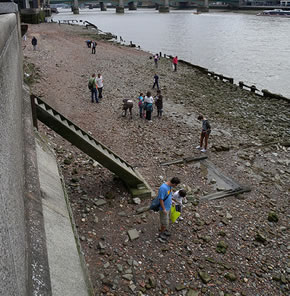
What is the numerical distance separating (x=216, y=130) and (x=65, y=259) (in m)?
13.0

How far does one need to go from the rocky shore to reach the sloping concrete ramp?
1.66 feet

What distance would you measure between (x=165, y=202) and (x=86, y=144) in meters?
2.86

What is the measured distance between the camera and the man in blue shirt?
7.32 m

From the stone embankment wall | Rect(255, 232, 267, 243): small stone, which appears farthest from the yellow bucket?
the stone embankment wall

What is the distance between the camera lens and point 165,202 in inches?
302

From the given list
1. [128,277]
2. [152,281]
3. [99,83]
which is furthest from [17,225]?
[99,83]

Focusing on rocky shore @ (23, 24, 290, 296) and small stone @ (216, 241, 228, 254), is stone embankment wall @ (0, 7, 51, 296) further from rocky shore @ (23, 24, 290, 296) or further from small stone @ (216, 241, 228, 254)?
small stone @ (216, 241, 228, 254)

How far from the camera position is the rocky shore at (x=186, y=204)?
7039mm

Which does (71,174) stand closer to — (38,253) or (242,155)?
(38,253)

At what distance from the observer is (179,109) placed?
65.7ft

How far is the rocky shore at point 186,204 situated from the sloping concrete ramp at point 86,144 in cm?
50

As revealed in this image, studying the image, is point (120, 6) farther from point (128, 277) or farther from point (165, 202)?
point (128, 277)

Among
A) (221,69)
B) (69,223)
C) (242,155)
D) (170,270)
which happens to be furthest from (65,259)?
(221,69)

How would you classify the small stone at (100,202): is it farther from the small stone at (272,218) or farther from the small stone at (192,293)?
the small stone at (272,218)
